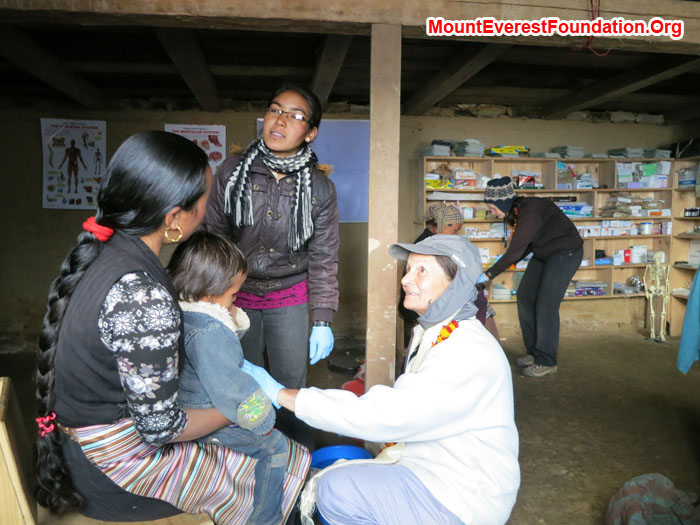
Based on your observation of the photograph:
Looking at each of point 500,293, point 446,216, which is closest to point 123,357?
point 446,216

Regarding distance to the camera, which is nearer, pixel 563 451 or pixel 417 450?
pixel 417 450

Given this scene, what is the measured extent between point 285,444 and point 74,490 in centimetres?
59

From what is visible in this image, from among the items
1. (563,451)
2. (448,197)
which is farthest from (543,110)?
(563,451)

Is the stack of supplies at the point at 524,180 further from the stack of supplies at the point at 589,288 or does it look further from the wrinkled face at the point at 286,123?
the wrinkled face at the point at 286,123

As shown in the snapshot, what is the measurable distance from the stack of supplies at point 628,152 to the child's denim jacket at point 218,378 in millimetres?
5510

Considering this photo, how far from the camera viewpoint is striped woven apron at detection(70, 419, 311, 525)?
3.72ft

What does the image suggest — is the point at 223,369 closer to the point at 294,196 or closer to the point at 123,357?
the point at 123,357

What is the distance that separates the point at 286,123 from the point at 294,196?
304mm

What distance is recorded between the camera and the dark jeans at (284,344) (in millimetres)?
2105

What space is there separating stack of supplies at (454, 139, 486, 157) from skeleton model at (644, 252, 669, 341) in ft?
8.19

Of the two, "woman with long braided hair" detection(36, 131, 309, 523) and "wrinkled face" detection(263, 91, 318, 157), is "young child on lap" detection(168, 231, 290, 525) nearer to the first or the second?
"woman with long braided hair" detection(36, 131, 309, 523)

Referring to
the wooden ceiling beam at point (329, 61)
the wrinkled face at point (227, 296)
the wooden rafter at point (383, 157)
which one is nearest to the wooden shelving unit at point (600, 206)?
the wooden ceiling beam at point (329, 61)

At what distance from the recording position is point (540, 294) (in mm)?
4242

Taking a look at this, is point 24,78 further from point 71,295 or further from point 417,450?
point 417,450
